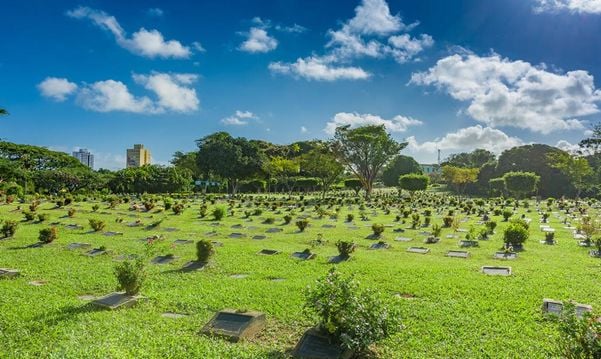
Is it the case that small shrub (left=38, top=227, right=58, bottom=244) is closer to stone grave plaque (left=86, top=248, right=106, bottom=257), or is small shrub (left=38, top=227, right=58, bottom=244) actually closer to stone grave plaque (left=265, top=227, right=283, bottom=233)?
stone grave plaque (left=86, top=248, right=106, bottom=257)

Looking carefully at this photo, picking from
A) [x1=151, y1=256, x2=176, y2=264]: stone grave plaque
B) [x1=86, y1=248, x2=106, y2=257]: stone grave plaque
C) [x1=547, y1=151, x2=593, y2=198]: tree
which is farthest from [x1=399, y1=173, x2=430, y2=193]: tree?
[x1=86, y1=248, x2=106, y2=257]: stone grave plaque

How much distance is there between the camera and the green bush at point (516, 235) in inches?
612

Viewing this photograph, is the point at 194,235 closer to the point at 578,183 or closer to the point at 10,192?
the point at 10,192

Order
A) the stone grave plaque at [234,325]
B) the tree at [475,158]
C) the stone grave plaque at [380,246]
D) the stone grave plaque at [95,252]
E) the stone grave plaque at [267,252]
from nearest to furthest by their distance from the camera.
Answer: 1. the stone grave plaque at [234,325]
2. the stone grave plaque at [95,252]
3. the stone grave plaque at [267,252]
4. the stone grave plaque at [380,246]
5. the tree at [475,158]

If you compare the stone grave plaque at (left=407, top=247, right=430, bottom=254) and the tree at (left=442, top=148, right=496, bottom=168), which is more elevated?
the tree at (left=442, top=148, right=496, bottom=168)

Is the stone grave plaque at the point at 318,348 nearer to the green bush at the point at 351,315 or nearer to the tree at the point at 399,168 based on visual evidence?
the green bush at the point at 351,315

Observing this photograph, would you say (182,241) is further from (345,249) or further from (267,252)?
(345,249)

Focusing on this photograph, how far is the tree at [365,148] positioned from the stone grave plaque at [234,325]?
4084 cm

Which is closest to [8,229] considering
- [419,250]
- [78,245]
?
[78,245]

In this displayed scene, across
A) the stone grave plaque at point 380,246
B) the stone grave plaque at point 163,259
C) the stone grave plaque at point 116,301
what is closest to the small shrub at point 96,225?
the stone grave plaque at point 163,259

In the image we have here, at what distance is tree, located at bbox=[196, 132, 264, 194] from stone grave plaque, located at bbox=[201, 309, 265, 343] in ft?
130

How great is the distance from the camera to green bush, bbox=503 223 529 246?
15.5 metres

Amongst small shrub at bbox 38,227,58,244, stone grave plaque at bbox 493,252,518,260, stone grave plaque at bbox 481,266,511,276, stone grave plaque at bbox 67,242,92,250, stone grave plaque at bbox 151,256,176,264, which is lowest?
stone grave plaque at bbox 151,256,176,264

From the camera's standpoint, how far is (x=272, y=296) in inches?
349
